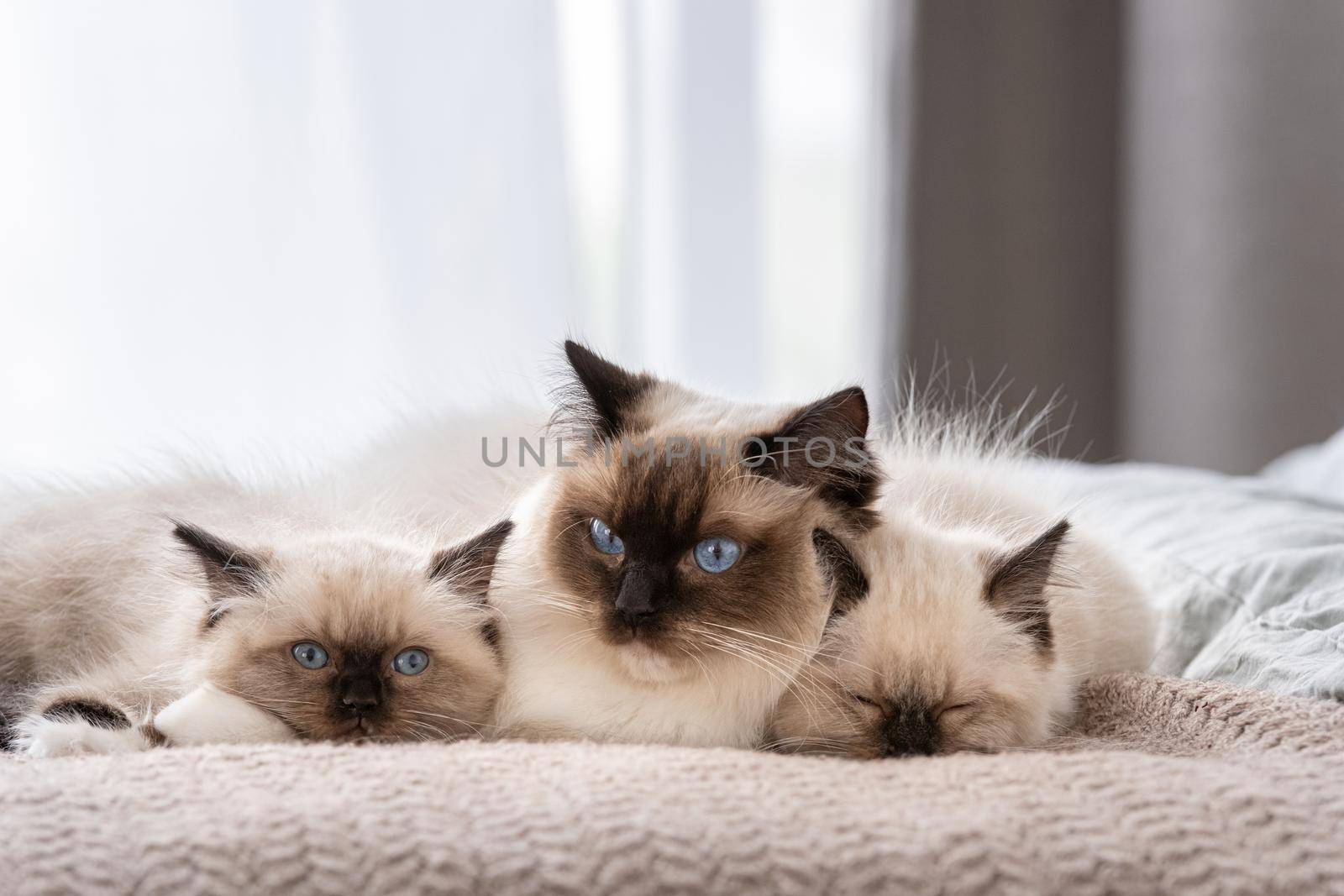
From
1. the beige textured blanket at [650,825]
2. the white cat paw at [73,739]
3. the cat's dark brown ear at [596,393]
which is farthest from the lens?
the cat's dark brown ear at [596,393]

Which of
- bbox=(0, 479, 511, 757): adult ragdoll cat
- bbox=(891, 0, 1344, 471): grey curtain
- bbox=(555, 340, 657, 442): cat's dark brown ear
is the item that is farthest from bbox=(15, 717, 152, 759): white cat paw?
bbox=(891, 0, 1344, 471): grey curtain

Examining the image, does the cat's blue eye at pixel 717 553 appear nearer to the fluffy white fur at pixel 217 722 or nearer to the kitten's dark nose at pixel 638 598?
the kitten's dark nose at pixel 638 598

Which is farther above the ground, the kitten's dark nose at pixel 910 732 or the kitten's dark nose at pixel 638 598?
the kitten's dark nose at pixel 638 598

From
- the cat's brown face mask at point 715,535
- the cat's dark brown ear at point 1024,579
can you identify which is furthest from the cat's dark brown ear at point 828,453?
the cat's dark brown ear at point 1024,579

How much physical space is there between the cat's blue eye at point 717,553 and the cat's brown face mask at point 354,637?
0.21 metres

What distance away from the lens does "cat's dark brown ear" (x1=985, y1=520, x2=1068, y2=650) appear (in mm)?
1088

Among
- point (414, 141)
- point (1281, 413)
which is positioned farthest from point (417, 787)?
point (1281, 413)

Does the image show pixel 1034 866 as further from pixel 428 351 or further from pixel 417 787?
pixel 428 351

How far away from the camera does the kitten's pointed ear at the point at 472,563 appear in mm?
1116

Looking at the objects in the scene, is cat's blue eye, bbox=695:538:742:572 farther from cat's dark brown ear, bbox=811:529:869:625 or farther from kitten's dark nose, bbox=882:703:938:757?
kitten's dark nose, bbox=882:703:938:757

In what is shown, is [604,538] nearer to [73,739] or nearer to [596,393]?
[596,393]

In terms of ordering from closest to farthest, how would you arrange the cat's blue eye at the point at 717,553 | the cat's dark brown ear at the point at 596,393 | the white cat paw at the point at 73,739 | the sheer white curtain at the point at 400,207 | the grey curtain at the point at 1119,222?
the white cat paw at the point at 73,739
the cat's blue eye at the point at 717,553
the cat's dark brown ear at the point at 596,393
the sheer white curtain at the point at 400,207
the grey curtain at the point at 1119,222

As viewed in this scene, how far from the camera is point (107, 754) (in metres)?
0.96

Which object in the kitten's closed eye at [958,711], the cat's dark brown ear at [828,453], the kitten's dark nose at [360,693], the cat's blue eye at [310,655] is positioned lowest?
the kitten's closed eye at [958,711]
